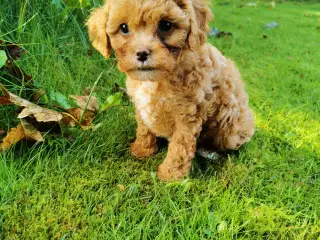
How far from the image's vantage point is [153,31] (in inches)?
96.5

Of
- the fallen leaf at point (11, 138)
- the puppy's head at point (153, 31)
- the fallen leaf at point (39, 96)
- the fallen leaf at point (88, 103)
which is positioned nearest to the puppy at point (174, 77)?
the puppy's head at point (153, 31)

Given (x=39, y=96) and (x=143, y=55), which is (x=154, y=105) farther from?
(x=39, y=96)

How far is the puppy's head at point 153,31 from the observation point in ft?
7.82

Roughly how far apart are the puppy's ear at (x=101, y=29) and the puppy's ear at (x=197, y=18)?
55 centimetres

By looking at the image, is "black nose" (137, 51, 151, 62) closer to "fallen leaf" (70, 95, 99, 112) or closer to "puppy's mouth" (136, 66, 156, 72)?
"puppy's mouth" (136, 66, 156, 72)

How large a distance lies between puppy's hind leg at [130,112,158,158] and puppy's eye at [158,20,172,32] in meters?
1.03

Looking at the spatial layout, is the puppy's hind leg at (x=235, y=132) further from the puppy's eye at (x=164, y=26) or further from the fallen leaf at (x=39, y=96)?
the fallen leaf at (x=39, y=96)

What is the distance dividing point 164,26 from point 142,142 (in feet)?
3.90

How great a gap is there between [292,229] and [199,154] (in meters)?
1.09

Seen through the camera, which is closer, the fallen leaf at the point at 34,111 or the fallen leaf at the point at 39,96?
the fallen leaf at the point at 34,111

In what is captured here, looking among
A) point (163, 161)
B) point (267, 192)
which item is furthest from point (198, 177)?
point (267, 192)

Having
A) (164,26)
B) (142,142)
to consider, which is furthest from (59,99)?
(164,26)

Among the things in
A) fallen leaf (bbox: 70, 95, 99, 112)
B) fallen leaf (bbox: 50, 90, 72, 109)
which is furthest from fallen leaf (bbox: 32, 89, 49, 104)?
fallen leaf (bbox: 70, 95, 99, 112)

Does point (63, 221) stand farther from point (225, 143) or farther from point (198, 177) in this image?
point (225, 143)
